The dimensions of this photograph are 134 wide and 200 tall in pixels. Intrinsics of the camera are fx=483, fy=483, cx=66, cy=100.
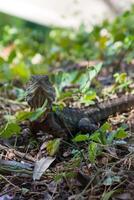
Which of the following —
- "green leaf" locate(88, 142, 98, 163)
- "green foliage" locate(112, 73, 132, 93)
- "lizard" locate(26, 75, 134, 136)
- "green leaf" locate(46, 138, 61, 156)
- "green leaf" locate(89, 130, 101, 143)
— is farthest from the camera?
"green foliage" locate(112, 73, 132, 93)

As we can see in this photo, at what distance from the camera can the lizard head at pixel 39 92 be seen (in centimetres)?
375

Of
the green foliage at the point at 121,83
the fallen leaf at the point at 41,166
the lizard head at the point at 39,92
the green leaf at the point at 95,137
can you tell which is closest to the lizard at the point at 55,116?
the lizard head at the point at 39,92

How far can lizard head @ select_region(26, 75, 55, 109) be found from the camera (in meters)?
3.75

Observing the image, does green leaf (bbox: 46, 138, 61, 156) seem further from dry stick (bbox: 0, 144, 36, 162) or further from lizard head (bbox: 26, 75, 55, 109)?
lizard head (bbox: 26, 75, 55, 109)

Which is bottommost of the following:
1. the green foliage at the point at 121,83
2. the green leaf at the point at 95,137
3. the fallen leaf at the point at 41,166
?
the fallen leaf at the point at 41,166

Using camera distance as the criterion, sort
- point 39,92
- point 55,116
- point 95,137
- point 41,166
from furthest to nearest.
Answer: point 55,116 → point 39,92 → point 41,166 → point 95,137

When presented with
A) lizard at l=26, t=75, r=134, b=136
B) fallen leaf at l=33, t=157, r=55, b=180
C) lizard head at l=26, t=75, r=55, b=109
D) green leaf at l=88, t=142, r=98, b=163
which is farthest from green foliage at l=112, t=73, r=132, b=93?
green leaf at l=88, t=142, r=98, b=163

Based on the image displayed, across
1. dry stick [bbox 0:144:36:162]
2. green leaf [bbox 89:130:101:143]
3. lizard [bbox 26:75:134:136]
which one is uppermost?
lizard [bbox 26:75:134:136]

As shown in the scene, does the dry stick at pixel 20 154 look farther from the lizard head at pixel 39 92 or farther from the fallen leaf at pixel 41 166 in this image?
the lizard head at pixel 39 92

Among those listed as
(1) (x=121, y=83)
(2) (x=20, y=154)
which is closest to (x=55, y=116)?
(2) (x=20, y=154)

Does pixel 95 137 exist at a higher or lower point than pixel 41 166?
higher

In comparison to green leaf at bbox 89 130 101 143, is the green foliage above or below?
above

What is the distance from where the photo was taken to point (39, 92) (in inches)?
148

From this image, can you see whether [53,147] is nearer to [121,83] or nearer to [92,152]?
[92,152]
